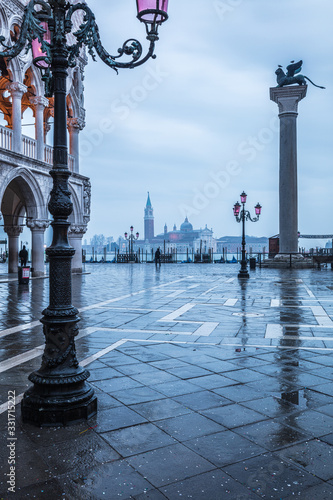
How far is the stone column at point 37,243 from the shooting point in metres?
20.6

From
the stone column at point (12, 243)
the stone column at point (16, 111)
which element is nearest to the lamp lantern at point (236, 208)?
the stone column at point (16, 111)

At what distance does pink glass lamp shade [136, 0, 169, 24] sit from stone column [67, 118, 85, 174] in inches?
784

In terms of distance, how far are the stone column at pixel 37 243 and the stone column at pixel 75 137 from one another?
4.48 m

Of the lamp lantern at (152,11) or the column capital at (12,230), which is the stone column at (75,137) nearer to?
the column capital at (12,230)

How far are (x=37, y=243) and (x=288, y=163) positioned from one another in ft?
52.6

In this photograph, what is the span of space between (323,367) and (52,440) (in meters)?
3.41

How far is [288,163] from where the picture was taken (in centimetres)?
2780

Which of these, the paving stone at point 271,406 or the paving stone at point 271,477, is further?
the paving stone at point 271,406

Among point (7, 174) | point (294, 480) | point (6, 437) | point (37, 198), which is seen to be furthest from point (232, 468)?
point (37, 198)

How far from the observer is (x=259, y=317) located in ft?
30.3

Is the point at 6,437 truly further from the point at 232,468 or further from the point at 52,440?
the point at 232,468

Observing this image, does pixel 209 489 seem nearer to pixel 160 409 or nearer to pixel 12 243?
pixel 160 409

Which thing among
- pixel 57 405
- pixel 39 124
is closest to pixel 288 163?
pixel 39 124

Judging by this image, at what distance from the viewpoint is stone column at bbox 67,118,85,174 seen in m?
23.5
